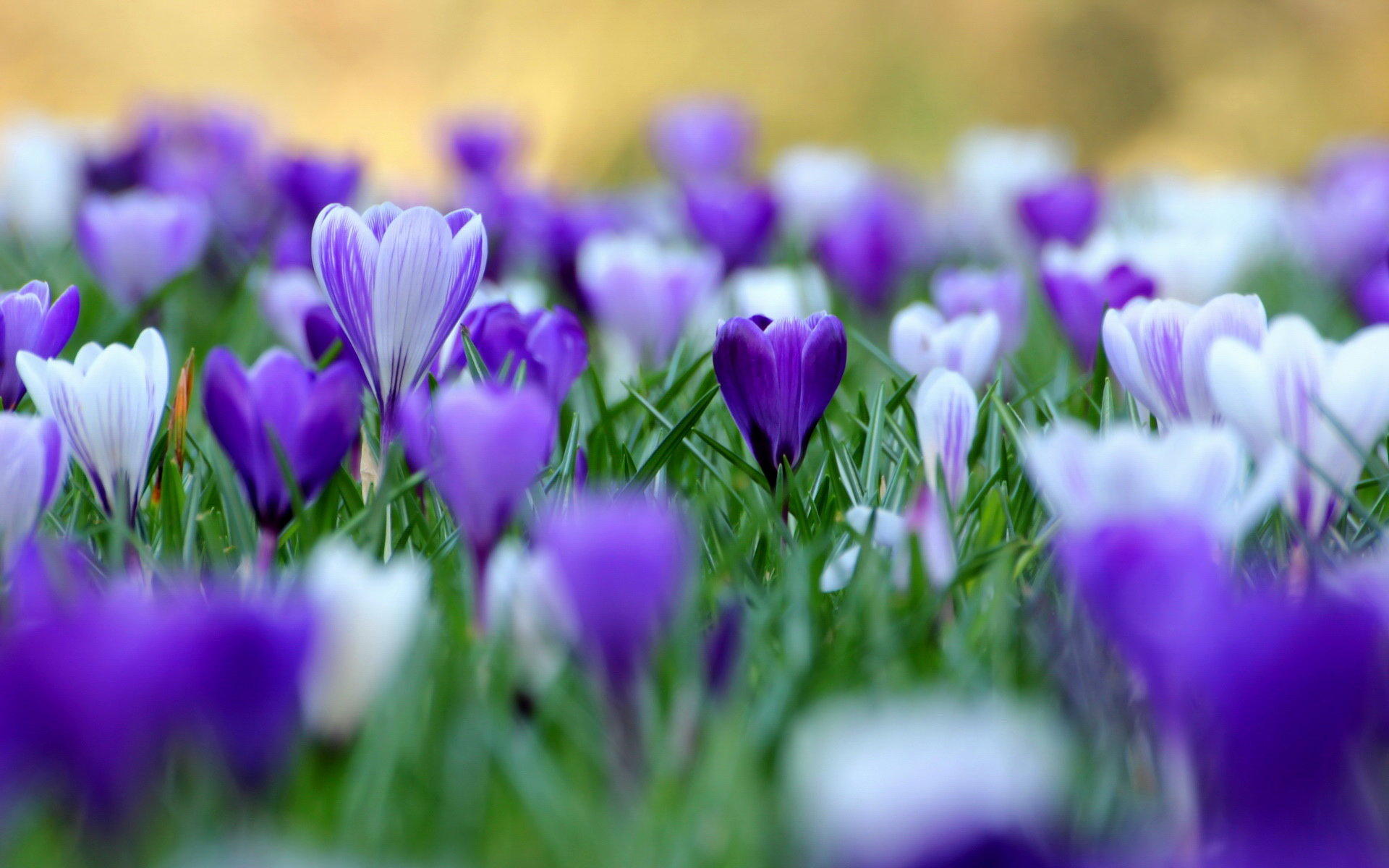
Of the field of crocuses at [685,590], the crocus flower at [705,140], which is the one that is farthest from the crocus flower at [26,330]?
the crocus flower at [705,140]

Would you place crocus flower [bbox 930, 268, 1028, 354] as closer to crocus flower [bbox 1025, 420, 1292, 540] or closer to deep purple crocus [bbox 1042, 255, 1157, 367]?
deep purple crocus [bbox 1042, 255, 1157, 367]

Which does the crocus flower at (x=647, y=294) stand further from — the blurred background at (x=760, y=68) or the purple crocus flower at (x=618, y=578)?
the blurred background at (x=760, y=68)

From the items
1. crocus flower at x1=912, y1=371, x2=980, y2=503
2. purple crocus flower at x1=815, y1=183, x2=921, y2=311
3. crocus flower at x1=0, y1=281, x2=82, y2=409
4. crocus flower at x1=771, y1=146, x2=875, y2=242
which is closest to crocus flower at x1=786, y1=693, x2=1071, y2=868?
crocus flower at x1=912, y1=371, x2=980, y2=503

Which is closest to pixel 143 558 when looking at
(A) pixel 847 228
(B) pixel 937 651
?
(B) pixel 937 651

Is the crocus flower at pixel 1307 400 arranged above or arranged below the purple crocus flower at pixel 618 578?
above

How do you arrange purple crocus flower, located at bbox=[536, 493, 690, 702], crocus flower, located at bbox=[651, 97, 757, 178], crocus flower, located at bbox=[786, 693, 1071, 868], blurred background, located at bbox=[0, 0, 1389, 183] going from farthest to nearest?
blurred background, located at bbox=[0, 0, 1389, 183]
crocus flower, located at bbox=[651, 97, 757, 178]
purple crocus flower, located at bbox=[536, 493, 690, 702]
crocus flower, located at bbox=[786, 693, 1071, 868]

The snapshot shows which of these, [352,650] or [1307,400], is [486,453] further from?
[1307,400]

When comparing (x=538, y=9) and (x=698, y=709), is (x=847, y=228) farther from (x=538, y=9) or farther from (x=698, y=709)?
(x=538, y=9)
